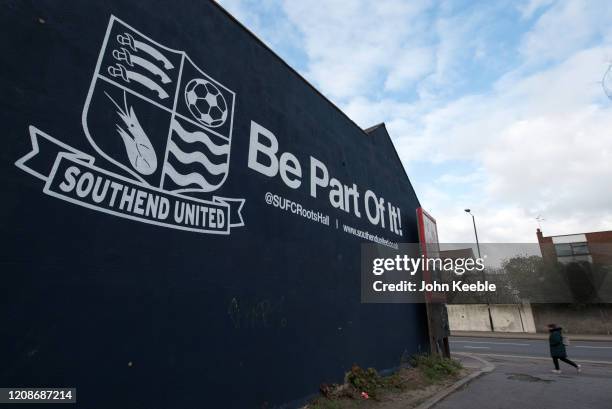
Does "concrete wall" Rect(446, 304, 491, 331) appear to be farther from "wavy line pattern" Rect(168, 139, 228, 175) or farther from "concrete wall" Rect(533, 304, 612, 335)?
"wavy line pattern" Rect(168, 139, 228, 175)

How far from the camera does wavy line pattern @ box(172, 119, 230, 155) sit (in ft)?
15.7

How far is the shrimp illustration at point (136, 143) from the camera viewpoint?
13.4 ft

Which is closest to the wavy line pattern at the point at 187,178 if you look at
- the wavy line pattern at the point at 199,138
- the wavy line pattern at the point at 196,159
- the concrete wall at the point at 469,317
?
the wavy line pattern at the point at 196,159

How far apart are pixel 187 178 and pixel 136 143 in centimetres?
81

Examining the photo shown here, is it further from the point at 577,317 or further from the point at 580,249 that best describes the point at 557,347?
the point at 580,249

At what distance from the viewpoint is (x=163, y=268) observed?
4176mm

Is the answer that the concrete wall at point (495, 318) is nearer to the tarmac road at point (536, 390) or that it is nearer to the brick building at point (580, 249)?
the brick building at point (580, 249)

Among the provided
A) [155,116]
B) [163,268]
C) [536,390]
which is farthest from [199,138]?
[536,390]

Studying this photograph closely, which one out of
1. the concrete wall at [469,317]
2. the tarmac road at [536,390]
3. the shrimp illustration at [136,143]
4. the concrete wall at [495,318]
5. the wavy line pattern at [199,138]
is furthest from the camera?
the concrete wall at [469,317]

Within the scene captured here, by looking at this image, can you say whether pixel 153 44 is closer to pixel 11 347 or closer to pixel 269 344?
pixel 11 347

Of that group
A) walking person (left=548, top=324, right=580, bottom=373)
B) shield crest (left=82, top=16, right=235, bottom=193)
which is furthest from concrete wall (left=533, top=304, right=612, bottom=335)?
shield crest (left=82, top=16, right=235, bottom=193)

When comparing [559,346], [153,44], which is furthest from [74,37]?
[559,346]

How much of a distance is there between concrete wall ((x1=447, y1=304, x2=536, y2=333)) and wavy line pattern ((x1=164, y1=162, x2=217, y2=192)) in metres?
30.8

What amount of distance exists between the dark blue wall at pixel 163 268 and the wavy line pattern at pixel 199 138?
1.03 feet
